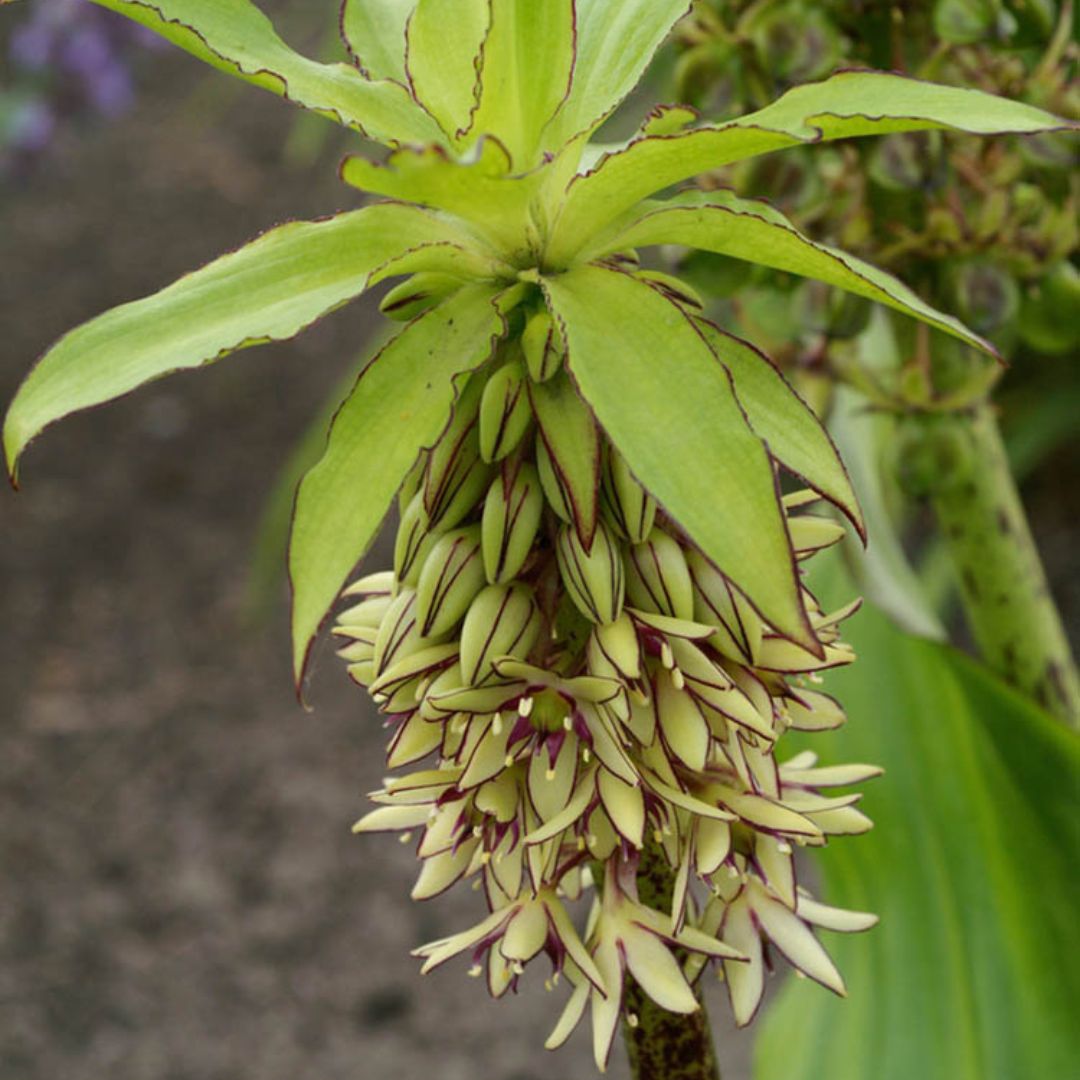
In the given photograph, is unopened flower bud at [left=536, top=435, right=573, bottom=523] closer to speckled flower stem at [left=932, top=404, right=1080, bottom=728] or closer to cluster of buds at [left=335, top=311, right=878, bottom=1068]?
cluster of buds at [left=335, top=311, right=878, bottom=1068]

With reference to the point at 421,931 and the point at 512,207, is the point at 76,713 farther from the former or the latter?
the point at 512,207

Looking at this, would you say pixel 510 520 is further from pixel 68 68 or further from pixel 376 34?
pixel 68 68

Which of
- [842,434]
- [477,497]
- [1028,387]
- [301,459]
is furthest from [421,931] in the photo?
[477,497]

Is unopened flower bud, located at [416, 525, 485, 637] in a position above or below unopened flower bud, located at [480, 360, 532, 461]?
below

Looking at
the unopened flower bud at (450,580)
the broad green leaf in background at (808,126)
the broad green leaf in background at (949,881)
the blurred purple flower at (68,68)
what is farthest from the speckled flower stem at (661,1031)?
the blurred purple flower at (68,68)

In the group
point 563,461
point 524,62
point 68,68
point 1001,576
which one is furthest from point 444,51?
point 68,68

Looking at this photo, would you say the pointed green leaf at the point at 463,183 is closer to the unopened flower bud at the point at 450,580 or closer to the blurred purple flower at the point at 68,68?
the unopened flower bud at the point at 450,580

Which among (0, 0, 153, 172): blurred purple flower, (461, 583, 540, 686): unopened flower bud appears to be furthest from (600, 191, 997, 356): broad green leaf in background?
(0, 0, 153, 172): blurred purple flower
